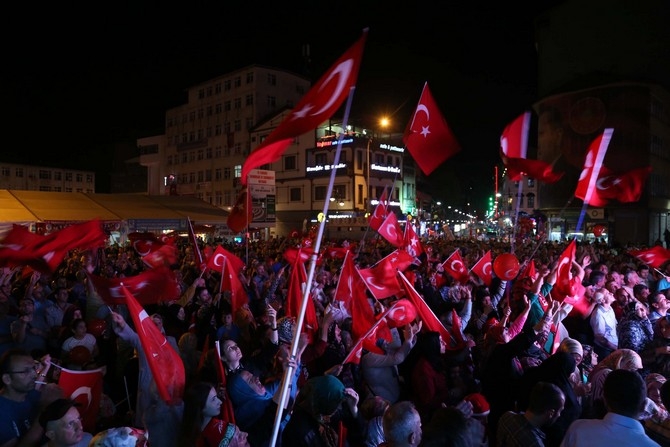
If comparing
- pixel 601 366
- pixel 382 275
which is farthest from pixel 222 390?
pixel 382 275

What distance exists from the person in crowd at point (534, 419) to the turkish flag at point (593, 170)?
Answer: 25.1 ft

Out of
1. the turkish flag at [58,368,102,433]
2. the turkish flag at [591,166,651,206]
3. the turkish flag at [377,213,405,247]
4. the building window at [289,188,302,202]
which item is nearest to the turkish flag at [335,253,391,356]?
the turkish flag at [58,368,102,433]

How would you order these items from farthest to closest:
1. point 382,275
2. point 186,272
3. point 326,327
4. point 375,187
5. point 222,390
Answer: point 375,187, point 186,272, point 382,275, point 326,327, point 222,390

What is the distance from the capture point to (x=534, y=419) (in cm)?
339

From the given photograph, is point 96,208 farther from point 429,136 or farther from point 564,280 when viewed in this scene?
point 564,280

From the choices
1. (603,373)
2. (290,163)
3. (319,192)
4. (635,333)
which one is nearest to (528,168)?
(635,333)

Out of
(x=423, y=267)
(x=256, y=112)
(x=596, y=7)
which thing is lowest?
(x=423, y=267)

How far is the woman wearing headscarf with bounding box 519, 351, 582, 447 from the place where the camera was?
4.04m

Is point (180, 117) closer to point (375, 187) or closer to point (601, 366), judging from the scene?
point (375, 187)

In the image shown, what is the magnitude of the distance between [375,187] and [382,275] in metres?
47.5

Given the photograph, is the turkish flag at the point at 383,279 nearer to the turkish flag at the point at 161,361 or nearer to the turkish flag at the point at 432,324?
the turkish flag at the point at 432,324

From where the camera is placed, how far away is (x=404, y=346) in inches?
209

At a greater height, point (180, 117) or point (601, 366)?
point (180, 117)

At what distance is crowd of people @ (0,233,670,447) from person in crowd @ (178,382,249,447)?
→ 0.01 metres
